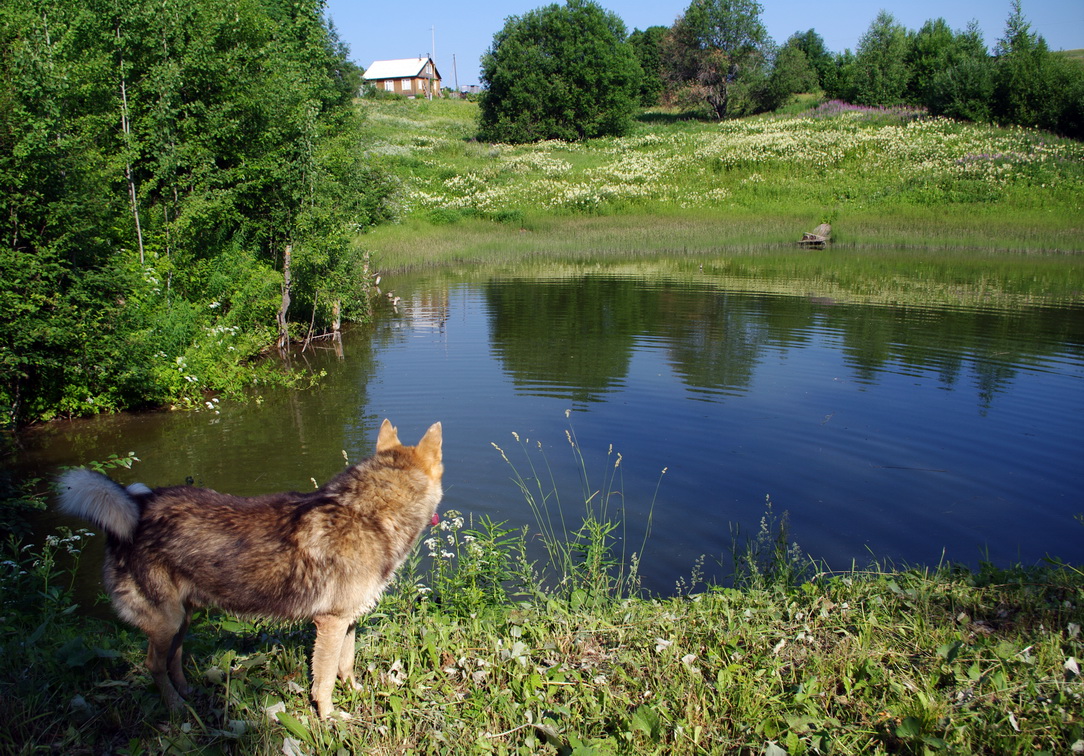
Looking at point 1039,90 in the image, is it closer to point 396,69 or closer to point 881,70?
point 881,70

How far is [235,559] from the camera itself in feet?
11.9

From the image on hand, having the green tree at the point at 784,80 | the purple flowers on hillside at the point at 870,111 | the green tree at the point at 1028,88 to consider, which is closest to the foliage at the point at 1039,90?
the green tree at the point at 1028,88

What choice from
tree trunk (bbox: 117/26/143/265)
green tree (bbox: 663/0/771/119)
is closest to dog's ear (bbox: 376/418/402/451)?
tree trunk (bbox: 117/26/143/265)

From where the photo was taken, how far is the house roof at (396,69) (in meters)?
103

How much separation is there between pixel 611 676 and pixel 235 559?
82.1 inches

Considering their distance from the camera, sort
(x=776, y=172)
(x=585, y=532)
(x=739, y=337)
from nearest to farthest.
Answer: (x=585, y=532) < (x=739, y=337) < (x=776, y=172)

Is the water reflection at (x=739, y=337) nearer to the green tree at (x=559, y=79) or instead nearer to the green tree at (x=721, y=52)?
the green tree at (x=559, y=79)

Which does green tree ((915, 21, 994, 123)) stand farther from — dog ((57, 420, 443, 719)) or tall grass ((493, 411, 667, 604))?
dog ((57, 420, 443, 719))

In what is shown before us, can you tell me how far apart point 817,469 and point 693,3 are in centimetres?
7364

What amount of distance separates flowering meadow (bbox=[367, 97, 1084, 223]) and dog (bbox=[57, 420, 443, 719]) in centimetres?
3688

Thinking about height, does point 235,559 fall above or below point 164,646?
above

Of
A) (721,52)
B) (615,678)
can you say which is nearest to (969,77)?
(721,52)

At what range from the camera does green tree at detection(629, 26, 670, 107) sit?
3241 inches

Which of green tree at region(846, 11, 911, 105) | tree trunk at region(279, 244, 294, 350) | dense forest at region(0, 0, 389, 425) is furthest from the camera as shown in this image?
green tree at region(846, 11, 911, 105)
